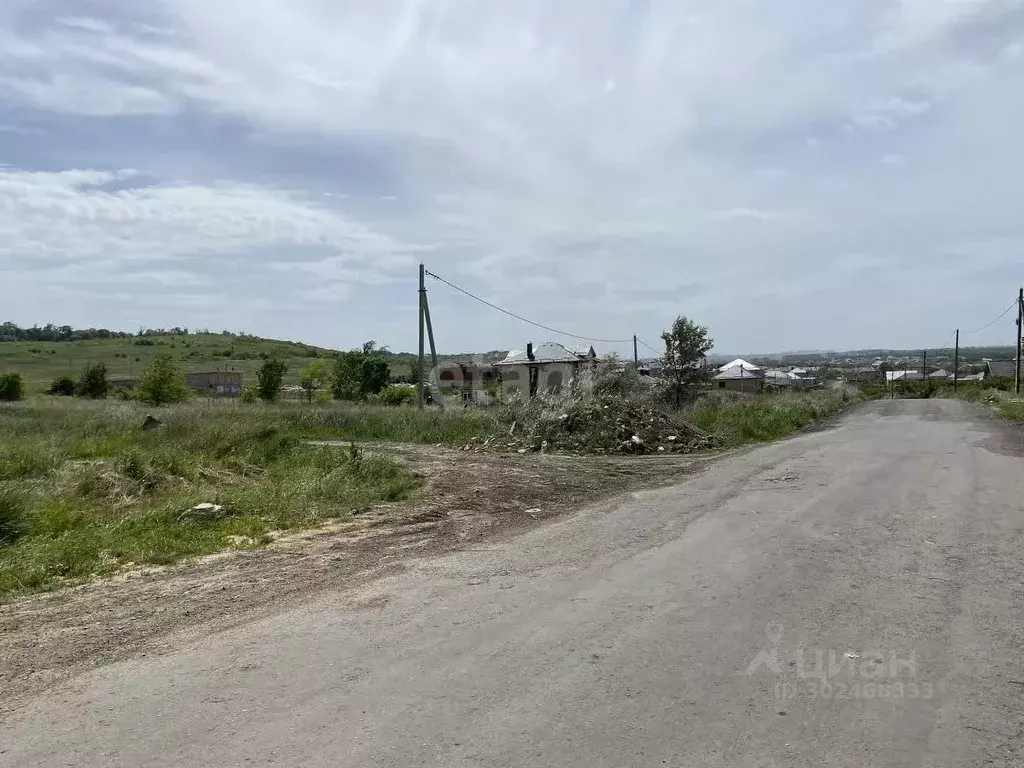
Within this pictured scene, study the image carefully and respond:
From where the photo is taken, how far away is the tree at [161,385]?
45.6m

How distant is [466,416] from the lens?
23.7m

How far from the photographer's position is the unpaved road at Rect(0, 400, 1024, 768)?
3361mm

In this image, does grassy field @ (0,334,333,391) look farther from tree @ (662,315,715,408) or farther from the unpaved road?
the unpaved road

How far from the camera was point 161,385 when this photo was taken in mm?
45719

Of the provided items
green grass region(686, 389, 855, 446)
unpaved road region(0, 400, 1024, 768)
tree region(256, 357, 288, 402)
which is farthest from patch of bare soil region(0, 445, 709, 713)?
tree region(256, 357, 288, 402)

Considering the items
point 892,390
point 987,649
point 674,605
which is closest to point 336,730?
point 674,605

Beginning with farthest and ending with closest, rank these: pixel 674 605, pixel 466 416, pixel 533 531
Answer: pixel 466 416, pixel 533 531, pixel 674 605

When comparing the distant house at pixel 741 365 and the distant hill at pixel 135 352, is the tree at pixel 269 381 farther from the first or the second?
the distant house at pixel 741 365

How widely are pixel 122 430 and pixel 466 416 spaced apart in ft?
33.7

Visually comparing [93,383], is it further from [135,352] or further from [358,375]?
[135,352]

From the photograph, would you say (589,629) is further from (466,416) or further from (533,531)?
(466,416)

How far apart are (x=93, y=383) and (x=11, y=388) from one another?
8.92 meters

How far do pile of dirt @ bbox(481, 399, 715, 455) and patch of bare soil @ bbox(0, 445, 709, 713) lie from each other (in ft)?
18.4

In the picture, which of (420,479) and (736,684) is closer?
(736,684)
